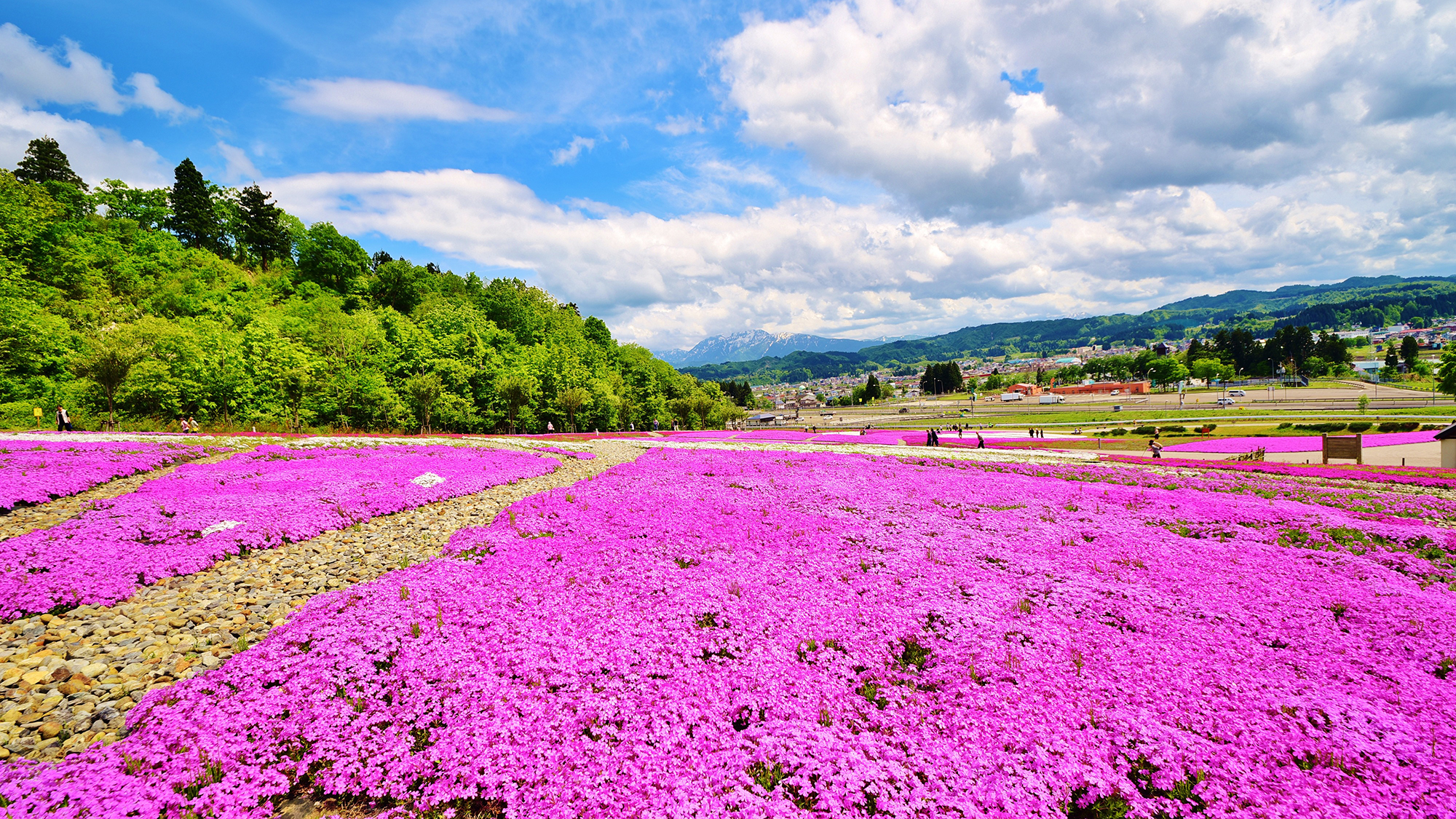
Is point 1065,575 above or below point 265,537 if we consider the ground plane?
below

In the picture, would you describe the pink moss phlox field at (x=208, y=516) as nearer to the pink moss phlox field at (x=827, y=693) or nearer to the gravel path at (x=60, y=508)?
the gravel path at (x=60, y=508)

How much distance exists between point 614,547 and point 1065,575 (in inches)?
390

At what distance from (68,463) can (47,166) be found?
76.4 metres

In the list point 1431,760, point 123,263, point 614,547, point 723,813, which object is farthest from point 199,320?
point 1431,760

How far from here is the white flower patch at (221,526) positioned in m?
12.6

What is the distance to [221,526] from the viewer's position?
42.4ft

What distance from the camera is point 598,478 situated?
21875 mm

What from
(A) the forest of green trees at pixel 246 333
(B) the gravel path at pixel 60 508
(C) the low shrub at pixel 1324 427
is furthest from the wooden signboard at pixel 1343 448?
(A) the forest of green trees at pixel 246 333

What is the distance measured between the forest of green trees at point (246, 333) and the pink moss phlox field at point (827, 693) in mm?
44112

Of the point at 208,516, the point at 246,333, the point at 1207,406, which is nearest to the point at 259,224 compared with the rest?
the point at 246,333

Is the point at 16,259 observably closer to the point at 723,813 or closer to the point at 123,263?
the point at 123,263

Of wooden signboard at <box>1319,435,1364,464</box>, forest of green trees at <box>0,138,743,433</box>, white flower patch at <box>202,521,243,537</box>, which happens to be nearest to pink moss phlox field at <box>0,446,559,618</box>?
white flower patch at <box>202,521,243,537</box>

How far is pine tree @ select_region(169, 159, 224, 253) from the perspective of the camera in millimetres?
67062

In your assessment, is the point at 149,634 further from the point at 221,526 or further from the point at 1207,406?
the point at 1207,406
